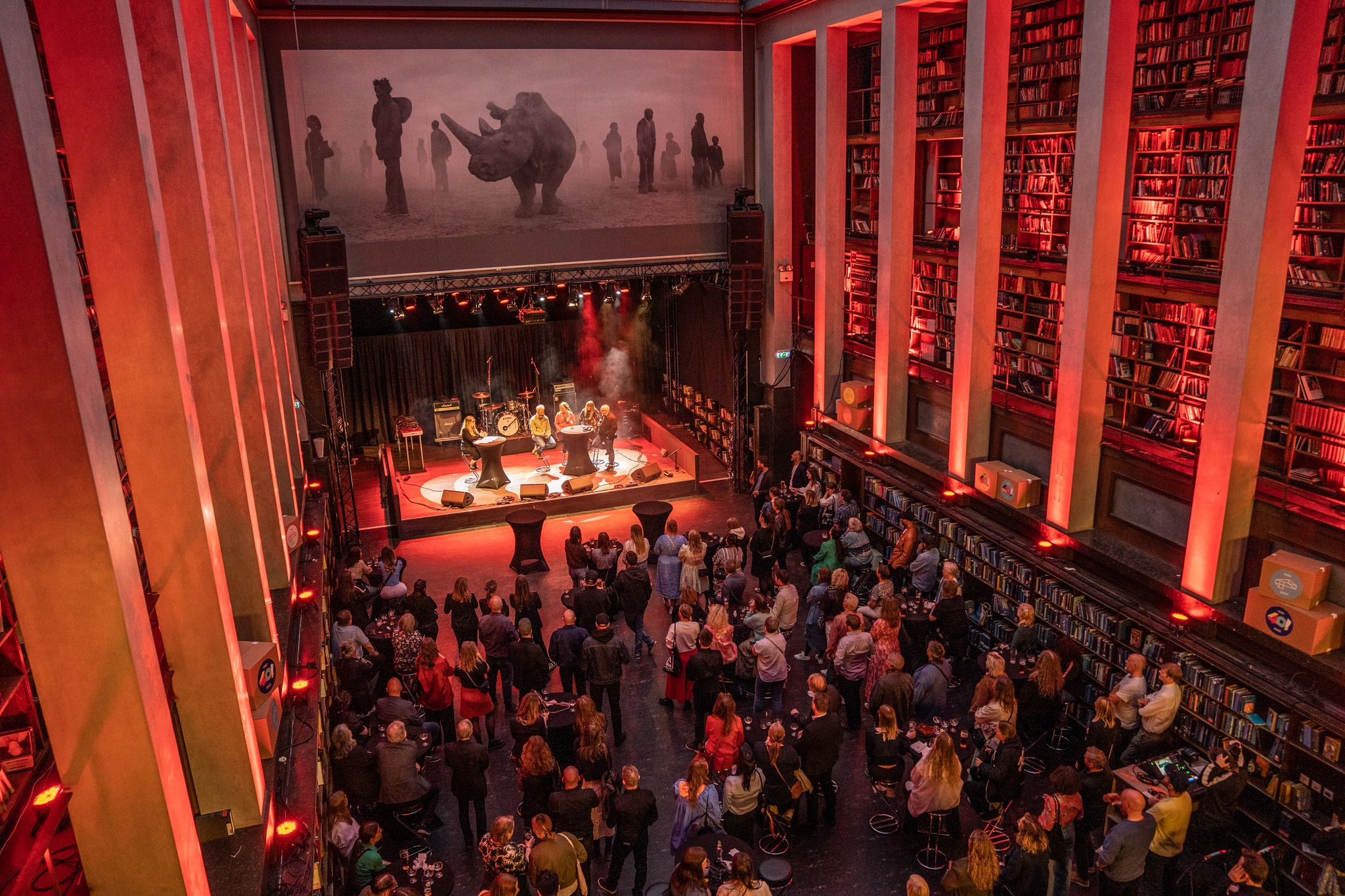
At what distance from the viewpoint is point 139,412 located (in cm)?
456

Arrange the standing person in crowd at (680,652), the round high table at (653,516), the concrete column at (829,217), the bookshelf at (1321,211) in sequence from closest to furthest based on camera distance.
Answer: the bookshelf at (1321,211) → the standing person in crowd at (680,652) → the round high table at (653,516) → the concrete column at (829,217)

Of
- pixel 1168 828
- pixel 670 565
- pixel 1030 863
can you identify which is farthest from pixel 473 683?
pixel 1168 828

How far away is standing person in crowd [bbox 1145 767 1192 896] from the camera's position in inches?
229

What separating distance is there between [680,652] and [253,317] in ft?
15.8

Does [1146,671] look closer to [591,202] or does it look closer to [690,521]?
[690,521]

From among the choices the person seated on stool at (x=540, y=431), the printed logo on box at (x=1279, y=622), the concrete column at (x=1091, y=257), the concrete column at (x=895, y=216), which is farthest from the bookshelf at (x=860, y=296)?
the printed logo on box at (x=1279, y=622)

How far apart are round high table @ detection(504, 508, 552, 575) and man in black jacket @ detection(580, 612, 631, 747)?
3807mm

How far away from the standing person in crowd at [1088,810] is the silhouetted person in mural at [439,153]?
1049cm

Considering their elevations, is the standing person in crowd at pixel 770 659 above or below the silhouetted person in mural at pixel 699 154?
below

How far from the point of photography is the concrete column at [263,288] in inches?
352

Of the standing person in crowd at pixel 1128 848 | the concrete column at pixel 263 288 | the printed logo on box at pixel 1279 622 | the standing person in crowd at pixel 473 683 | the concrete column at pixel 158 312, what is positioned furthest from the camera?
the concrete column at pixel 263 288

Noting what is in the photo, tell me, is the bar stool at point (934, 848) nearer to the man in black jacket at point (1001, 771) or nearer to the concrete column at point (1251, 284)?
the man in black jacket at point (1001, 771)

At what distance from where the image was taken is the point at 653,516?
1200 centimetres

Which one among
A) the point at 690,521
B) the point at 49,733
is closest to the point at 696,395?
the point at 690,521
